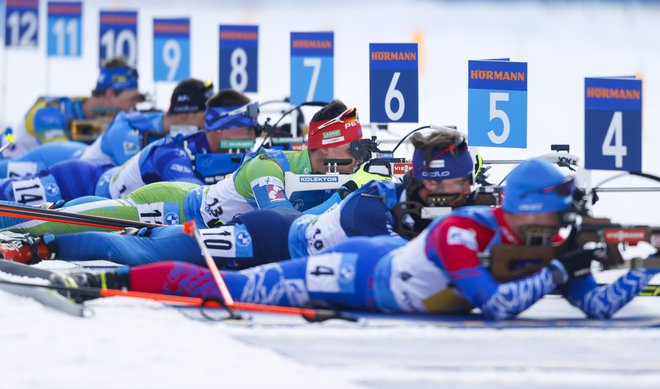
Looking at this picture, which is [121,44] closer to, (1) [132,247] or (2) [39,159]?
(2) [39,159]

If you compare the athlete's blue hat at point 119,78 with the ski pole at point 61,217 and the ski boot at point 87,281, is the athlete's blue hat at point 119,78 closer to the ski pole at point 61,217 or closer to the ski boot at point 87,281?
the ski pole at point 61,217

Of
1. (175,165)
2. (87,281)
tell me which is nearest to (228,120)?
(175,165)

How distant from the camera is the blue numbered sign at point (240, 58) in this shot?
1625 centimetres

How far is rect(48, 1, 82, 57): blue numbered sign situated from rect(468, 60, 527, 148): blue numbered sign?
12725mm

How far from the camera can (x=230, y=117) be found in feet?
39.3

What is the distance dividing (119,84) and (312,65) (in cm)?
416

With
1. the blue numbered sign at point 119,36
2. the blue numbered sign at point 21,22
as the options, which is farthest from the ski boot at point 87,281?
the blue numbered sign at point 21,22

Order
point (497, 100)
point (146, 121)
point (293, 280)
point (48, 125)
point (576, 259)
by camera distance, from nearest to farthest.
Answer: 1. point (576, 259)
2. point (293, 280)
3. point (497, 100)
4. point (146, 121)
5. point (48, 125)

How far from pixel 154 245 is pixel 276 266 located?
175cm

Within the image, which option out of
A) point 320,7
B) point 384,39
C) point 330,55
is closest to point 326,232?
point 330,55

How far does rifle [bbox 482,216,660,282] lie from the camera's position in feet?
22.7

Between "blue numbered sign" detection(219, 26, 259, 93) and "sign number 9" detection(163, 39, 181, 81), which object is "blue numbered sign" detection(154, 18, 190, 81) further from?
"blue numbered sign" detection(219, 26, 259, 93)

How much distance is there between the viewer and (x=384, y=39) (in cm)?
3350

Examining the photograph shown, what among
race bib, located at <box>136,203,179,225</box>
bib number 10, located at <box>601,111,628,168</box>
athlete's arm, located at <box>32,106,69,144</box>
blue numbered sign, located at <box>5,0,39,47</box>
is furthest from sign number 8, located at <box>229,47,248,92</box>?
bib number 10, located at <box>601,111,628,168</box>
